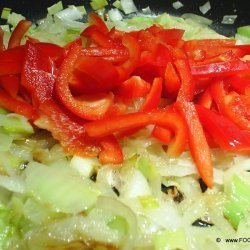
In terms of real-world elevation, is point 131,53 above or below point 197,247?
above

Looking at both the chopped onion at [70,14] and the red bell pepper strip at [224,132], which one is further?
the chopped onion at [70,14]

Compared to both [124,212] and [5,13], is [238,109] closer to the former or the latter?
[124,212]

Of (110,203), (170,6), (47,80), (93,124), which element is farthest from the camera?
(170,6)

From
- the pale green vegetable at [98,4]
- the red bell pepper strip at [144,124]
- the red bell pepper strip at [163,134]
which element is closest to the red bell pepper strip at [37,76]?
the red bell pepper strip at [144,124]

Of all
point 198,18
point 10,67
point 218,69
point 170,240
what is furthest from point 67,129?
point 198,18

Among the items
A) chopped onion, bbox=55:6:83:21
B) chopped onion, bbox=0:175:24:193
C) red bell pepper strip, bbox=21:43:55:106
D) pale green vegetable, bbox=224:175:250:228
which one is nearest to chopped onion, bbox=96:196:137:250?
chopped onion, bbox=0:175:24:193

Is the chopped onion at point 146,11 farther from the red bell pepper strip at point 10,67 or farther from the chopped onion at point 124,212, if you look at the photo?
the chopped onion at point 124,212

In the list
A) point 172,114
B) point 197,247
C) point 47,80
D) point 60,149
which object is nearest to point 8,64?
point 47,80

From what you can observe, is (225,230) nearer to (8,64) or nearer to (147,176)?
(147,176)
